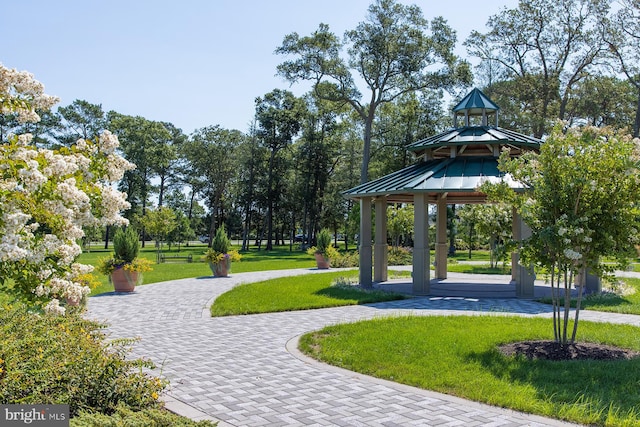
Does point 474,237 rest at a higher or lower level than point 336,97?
lower

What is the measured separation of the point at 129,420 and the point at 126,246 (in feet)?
44.3

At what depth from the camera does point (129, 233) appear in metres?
17.3

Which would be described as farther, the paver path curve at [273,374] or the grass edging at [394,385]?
the grass edging at [394,385]

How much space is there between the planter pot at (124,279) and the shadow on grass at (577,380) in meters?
11.9

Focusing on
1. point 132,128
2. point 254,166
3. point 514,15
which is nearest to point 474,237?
point 514,15

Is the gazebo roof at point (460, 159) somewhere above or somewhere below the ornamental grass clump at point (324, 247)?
above

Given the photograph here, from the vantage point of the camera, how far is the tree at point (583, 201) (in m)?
7.88

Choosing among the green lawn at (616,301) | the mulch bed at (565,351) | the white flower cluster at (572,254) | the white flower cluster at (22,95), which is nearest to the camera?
the white flower cluster at (22,95)

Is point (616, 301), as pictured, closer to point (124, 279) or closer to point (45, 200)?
point (124, 279)

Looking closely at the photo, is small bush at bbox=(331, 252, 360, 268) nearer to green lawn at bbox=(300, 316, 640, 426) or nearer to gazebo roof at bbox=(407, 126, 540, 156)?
gazebo roof at bbox=(407, 126, 540, 156)

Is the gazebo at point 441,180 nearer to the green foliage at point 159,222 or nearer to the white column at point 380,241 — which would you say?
the white column at point 380,241

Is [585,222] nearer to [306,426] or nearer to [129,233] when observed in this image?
[306,426]

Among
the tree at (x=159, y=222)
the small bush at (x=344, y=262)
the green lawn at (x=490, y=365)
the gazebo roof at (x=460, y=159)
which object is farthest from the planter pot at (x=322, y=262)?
the green lawn at (x=490, y=365)

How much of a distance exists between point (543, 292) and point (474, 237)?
14574 mm
